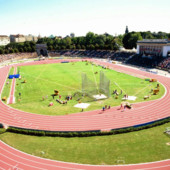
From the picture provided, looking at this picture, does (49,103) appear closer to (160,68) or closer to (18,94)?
(18,94)

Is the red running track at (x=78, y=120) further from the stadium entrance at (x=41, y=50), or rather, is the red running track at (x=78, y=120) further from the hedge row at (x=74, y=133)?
the stadium entrance at (x=41, y=50)

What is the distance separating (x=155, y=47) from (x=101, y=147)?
64.7m

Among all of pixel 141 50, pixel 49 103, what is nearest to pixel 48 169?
pixel 49 103

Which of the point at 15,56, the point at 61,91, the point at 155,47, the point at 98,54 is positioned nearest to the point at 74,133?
the point at 61,91

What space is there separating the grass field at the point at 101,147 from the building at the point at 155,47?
176 ft

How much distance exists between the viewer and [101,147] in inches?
825

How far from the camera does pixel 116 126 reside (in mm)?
25453

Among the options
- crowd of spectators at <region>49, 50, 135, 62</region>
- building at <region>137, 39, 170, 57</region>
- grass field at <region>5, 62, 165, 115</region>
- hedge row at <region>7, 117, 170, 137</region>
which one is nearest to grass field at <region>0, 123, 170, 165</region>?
hedge row at <region>7, 117, 170, 137</region>

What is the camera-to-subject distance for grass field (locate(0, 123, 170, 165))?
1884 centimetres

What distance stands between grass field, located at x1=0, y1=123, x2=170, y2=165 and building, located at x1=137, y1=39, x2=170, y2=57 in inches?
2113

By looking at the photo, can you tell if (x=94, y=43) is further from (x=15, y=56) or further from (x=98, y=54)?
(x=15, y=56)

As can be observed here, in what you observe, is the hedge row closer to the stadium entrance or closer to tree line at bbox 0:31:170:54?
tree line at bbox 0:31:170:54

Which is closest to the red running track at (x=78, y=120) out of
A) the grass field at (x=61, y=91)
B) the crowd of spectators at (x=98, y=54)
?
the grass field at (x=61, y=91)

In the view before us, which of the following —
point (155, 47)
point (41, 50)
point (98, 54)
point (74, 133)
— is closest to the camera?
point (74, 133)
